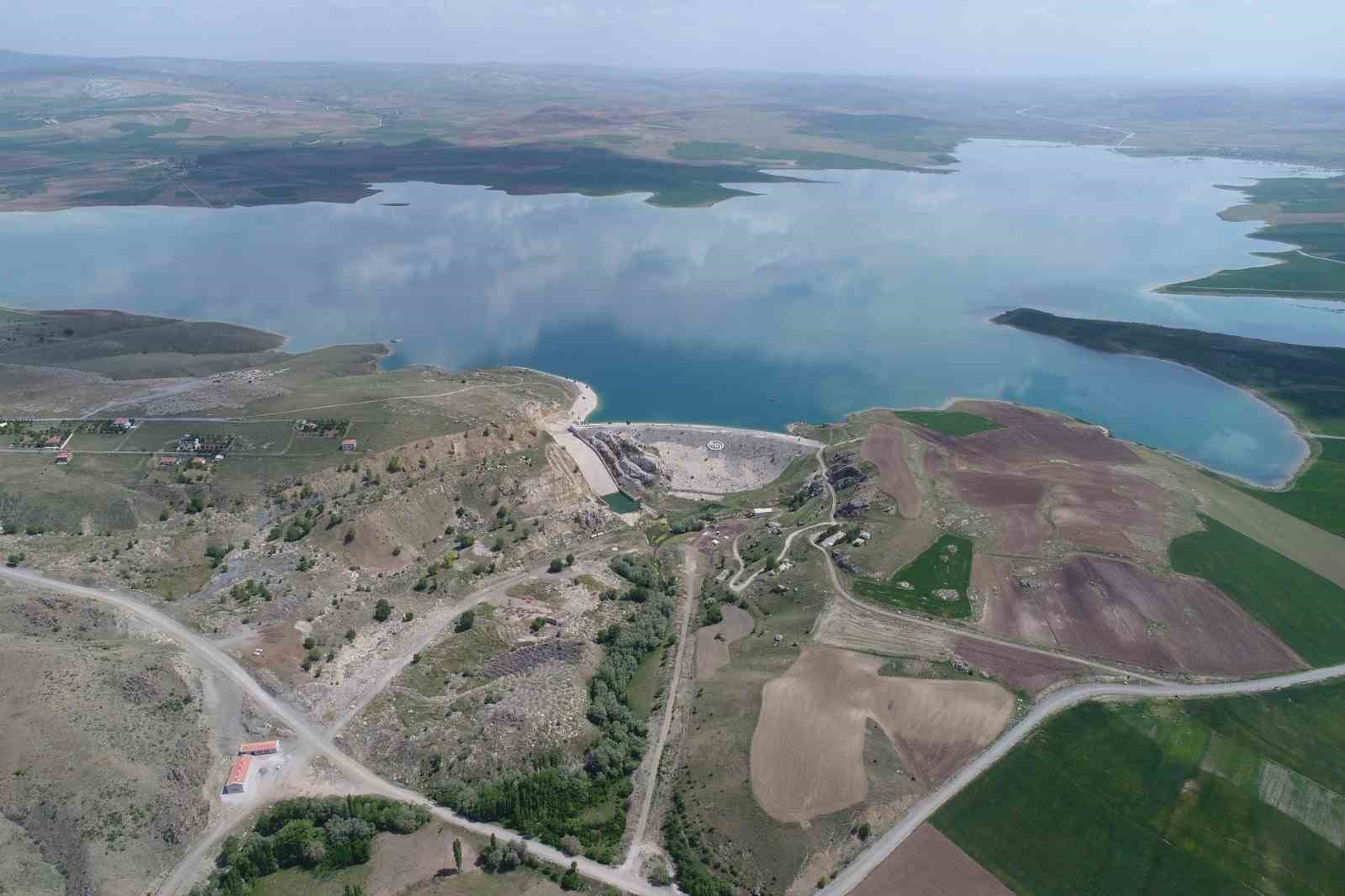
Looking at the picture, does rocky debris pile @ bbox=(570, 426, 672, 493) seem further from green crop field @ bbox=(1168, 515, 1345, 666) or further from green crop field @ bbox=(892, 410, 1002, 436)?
green crop field @ bbox=(1168, 515, 1345, 666)

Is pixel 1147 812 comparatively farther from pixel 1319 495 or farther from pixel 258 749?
pixel 1319 495

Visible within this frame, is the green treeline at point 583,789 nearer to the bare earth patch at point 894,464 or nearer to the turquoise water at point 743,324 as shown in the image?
the bare earth patch at point 894,464

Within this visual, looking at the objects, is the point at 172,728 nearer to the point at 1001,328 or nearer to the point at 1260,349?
the point at 1001,328

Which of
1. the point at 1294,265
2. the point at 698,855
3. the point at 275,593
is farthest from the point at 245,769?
the point at 1294,265

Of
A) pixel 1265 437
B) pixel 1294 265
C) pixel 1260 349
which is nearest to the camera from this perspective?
pixel 1265 437

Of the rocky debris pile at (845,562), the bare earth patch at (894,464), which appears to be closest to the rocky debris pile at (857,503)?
the bare earth patch at (894,464)
